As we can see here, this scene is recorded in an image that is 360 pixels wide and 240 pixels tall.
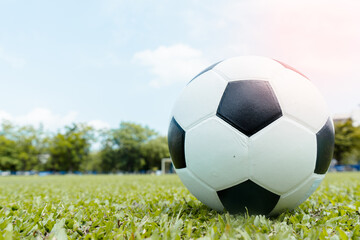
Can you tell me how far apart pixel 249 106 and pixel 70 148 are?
5512cm

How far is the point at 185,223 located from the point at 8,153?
2325 inches

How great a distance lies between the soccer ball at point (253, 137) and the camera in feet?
6.35

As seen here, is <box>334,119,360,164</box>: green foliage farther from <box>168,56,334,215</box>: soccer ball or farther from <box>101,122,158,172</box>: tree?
<box>168,56,334,215</box>: soccer ball

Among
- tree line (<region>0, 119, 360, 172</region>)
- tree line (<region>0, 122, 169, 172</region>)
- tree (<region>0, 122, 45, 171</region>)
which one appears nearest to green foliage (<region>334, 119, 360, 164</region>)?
tree line (<region>0, 119, 360, 172</region>)

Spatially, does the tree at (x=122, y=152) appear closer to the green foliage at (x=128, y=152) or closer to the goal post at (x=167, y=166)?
the green foliage at (x=128, y=152)

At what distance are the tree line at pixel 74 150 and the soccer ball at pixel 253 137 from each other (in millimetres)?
50785

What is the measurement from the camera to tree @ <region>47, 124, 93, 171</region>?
2050 inches

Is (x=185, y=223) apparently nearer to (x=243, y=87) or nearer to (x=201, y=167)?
(x=201, y=167)

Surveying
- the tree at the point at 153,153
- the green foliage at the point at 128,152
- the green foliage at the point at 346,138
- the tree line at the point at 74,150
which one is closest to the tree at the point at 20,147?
A: the tree line at the point at 74,150

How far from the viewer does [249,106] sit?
1969 millimetres

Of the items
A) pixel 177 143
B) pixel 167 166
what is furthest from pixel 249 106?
pixel 167 166

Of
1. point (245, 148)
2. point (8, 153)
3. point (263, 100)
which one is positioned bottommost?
point (245, 148)

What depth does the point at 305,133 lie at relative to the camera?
2012 millimetres

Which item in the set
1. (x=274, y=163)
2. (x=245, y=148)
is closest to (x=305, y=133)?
(x=274, y=163)
